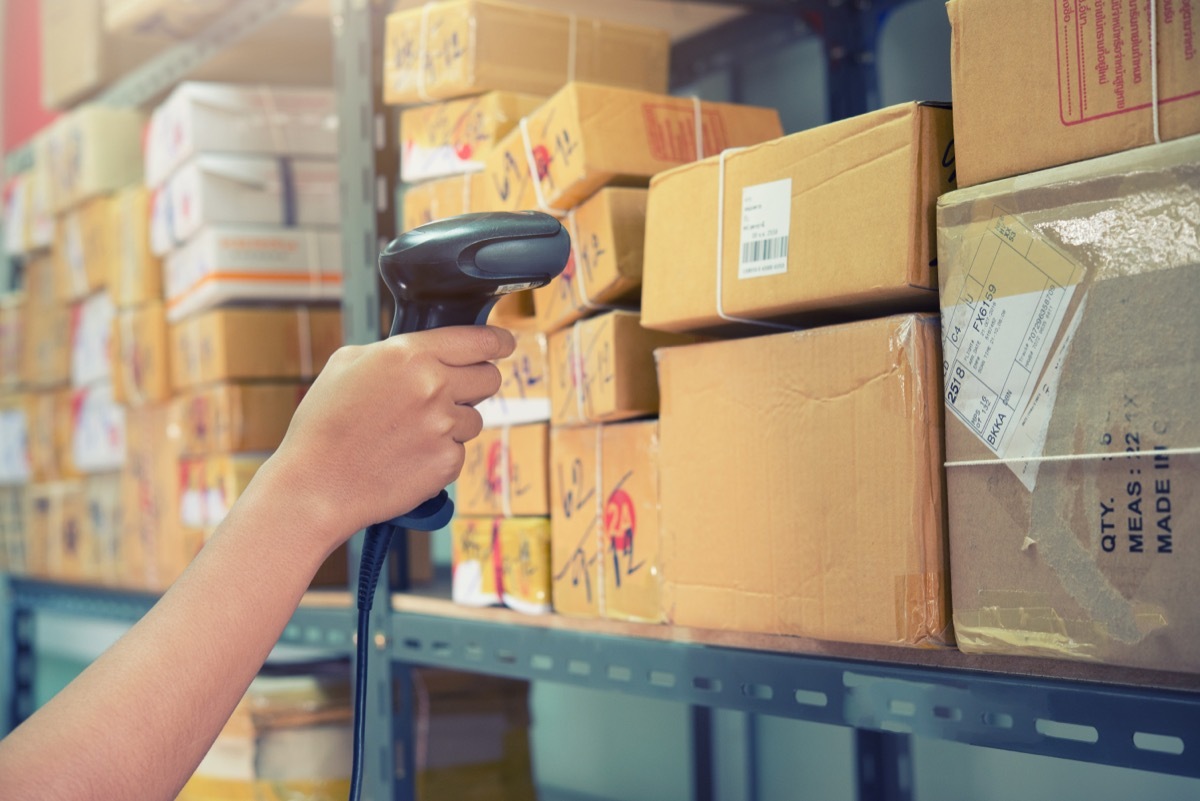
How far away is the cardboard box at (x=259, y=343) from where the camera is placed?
65.8 inches

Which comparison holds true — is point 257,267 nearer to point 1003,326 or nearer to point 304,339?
point 304,339

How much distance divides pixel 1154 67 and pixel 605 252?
1.59ft

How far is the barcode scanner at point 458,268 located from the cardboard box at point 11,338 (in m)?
2.01

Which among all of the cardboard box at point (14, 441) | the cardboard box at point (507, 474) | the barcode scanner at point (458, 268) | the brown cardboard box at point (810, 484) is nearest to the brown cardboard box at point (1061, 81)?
the brown cardboard box at point (810, 484)

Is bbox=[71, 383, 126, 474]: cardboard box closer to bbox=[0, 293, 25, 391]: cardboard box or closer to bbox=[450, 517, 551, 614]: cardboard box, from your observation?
bbox=[0, 293, 25, 391]: cardboard box

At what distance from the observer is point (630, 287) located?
1021mm

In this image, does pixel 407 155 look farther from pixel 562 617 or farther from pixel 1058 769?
pixel 1058 769

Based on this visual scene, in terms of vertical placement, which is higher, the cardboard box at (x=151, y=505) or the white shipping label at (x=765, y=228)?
the white shipping label at (x=765, y=228)

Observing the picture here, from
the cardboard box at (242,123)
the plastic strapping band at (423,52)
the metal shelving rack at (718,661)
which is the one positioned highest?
the cardboard box at (242,123)

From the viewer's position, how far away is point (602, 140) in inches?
39.9

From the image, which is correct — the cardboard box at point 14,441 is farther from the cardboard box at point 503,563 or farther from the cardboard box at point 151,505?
the cardboard box at point 503,563

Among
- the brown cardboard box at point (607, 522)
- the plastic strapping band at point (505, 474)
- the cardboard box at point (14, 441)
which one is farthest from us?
the cardboard box at point (14, 441)

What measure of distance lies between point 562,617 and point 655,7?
804mm

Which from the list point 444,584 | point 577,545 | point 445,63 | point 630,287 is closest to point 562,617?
point 577,545
